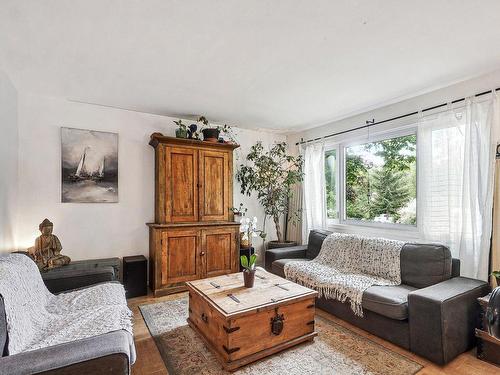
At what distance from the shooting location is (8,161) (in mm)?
2717

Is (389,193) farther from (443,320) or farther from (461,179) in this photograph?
(443,320)

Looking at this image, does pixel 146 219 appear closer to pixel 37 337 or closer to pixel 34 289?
pixel 34 289

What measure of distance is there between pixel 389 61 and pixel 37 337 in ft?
10.5

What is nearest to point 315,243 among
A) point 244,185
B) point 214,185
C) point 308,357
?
point 244,185

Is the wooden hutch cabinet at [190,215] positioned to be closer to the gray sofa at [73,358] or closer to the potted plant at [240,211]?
the potted plant at [240,211]

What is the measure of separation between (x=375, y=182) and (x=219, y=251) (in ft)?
7.50

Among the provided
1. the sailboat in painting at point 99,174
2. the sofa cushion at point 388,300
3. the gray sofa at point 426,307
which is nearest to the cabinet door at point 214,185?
the sailboat in painting at point 99,174

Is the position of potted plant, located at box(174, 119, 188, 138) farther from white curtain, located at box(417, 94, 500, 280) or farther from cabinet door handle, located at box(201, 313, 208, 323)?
white curtain, located at box(417, 94, 500, 280)

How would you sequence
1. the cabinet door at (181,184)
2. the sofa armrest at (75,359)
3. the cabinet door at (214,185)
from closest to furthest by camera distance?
the sofa armrest at (75,359), the cabinet door at (181,184), the cabinet door at (214,185)

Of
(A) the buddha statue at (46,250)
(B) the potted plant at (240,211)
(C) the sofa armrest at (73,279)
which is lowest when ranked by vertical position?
(C) the sofa armrest at (73,279)

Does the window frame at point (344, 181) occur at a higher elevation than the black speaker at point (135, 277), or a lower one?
higher

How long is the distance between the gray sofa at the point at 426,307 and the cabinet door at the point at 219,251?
1507 mm

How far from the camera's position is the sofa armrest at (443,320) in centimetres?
194

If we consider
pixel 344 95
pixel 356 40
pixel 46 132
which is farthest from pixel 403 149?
pixel 46 132
